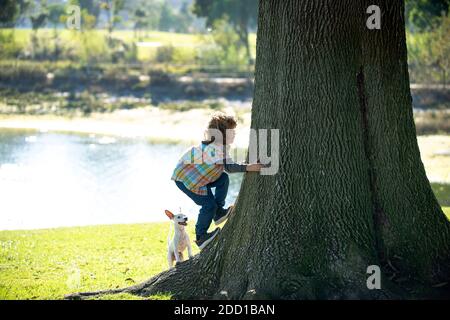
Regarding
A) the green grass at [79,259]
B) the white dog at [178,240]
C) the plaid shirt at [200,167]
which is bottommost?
the green grass at [79,259]

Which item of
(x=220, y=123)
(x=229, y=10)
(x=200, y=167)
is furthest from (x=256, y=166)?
(x=229, y=10)

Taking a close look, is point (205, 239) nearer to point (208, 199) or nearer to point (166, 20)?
point (208, 199)

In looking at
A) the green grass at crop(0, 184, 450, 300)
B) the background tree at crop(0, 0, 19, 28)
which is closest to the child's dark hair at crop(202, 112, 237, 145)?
the green grass at crop(0, 184, 450, 300)

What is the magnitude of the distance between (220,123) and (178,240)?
4.33 ft

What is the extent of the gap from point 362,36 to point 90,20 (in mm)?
58834

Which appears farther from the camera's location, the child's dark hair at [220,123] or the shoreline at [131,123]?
the shoreline at [131,123]

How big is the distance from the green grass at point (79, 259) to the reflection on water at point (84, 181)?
9.35 feet

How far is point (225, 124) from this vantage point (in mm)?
8484

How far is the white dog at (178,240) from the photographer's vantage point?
29.3 ft

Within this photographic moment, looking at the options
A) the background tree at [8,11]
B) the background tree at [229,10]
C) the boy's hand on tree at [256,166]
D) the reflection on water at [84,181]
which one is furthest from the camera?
the background tree at [229,10]

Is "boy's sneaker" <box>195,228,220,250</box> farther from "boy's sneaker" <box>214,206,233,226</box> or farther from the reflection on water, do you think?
the reflection on water

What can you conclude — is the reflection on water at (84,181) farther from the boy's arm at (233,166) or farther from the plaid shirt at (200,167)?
the boy's arm at (233,166)

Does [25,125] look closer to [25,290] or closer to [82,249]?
[82,249]

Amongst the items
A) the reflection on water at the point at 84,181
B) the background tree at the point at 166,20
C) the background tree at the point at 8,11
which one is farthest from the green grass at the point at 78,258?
the background tree at the point at 166,20
